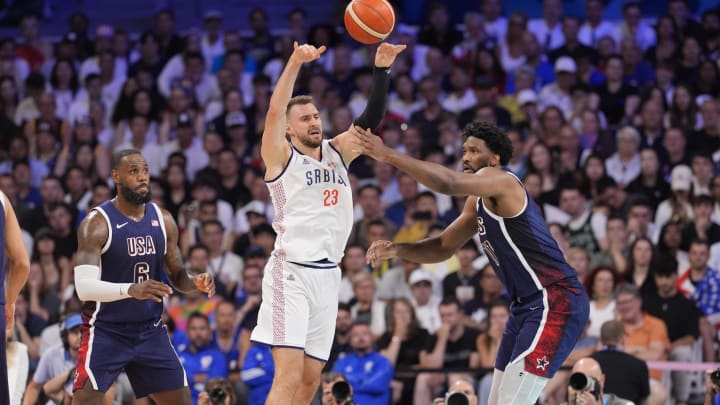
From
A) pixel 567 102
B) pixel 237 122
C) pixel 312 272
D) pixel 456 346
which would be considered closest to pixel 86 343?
pixel 312 272

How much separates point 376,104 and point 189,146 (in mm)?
7694

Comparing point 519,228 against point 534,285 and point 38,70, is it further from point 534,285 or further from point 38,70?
Result: point 38,70

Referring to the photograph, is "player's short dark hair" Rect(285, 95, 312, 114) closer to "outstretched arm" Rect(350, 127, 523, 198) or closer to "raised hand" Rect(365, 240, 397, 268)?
"outstretched arm" Rect(350, 127, 523, 198)

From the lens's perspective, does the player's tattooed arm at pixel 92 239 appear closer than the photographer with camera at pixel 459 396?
Yes

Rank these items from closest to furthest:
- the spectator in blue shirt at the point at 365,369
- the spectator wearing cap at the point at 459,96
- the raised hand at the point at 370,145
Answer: the raised hand at the point at 370,145, the spectator in blue shirt at the point at 365,369, the spectator wearing cap at the point at 459,96

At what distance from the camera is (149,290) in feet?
24.7

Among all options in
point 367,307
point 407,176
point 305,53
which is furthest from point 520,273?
point 407,176

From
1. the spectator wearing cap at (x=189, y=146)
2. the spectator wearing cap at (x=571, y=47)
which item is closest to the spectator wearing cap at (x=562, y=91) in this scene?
the spectator wearing cap at (x=571, y=47)

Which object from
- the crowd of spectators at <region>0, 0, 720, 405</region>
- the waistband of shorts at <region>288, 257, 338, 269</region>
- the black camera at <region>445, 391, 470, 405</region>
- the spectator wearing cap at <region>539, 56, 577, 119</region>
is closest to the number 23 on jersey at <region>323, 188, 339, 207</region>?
the waistband of shorts at <region>288, 257, 338, 269</region>

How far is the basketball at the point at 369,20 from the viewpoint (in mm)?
8219

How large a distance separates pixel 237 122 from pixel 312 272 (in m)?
7.39

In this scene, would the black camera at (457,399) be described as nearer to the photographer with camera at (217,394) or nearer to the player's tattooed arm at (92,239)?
the photographer with camera at (217,394)

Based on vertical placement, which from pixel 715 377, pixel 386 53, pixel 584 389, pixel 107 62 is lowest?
pixel 584 389

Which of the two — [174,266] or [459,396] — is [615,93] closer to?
[459,396]
